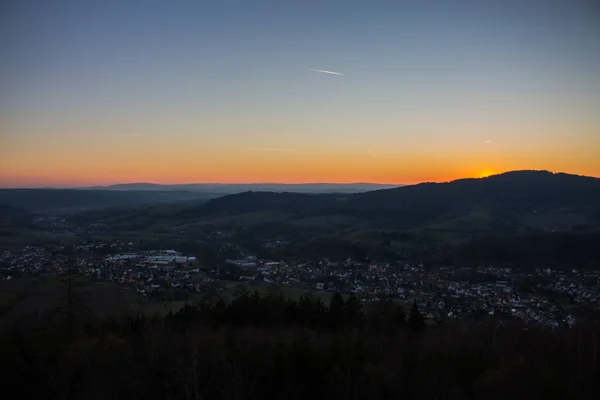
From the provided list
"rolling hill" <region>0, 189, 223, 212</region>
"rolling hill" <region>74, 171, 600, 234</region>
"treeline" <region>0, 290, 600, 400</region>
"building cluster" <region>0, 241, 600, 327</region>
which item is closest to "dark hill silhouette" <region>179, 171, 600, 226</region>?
"rolling hill" <region>74, 171, 600, 234</region>

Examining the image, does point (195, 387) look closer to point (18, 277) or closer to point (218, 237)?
point (18, 277)

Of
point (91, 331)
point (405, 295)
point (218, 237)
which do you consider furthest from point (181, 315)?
point (218, 237)

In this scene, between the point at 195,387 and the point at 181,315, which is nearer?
the point at 195,387

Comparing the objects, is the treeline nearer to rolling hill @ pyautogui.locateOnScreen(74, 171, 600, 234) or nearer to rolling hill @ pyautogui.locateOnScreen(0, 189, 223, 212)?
rolling hill @ pyautogui.locateOnScreen(74, 171, 600, 234)

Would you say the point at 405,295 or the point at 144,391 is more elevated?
the point at 144,391

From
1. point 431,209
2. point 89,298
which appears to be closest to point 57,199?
point 431,209

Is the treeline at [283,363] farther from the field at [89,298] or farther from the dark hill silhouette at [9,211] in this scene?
the dark hill silhouette at [9,211]

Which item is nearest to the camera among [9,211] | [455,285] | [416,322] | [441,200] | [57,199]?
[416,322]

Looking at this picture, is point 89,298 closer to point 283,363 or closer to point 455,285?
point 283,363
